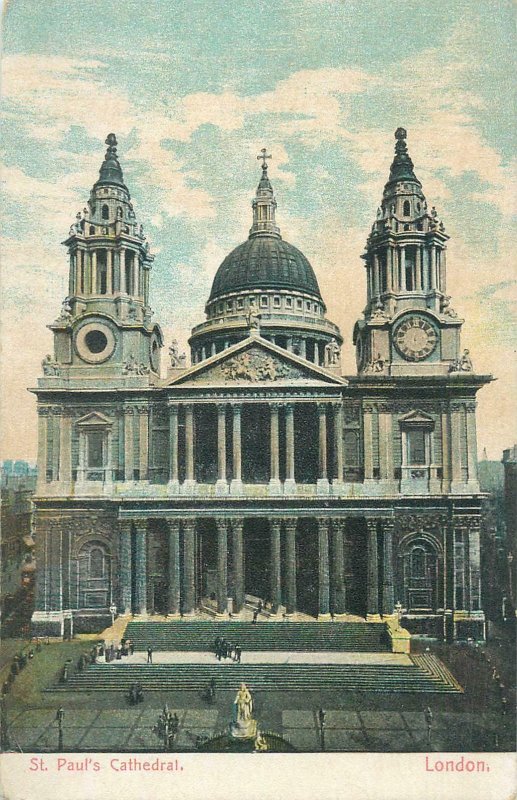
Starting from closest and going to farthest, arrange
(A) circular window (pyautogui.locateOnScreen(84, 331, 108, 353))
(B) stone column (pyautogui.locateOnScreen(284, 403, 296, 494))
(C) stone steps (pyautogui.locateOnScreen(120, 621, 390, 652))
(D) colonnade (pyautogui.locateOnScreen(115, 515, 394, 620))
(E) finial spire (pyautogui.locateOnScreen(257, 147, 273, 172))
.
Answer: (E) finial spire (pyautogui.locateOnScreen(257, 147, 273, 172)), (C) stone steps (pyautogui.locateOnScreen(120, 621, 390, 652)), (D) colonnade (pyautogui.locateOnScreen(115, 515, 394, 620)), (B) stone column (pyautogui.locateOnScreen(284, 403, 296, 494)), (A) circular window (pyautogui.locateOnScreen(84, 331, 108, 353))

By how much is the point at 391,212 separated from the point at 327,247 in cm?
252

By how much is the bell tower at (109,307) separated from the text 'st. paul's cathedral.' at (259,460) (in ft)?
0.14

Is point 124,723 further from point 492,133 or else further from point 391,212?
point 492,133

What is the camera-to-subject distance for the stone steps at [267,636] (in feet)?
51.1

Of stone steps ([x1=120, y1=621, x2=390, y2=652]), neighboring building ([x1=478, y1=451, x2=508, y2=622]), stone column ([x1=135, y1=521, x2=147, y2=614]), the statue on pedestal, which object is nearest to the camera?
the statue on pedestal

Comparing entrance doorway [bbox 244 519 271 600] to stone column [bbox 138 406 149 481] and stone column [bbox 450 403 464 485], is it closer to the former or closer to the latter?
stone column [bbox 138 406 149 481]

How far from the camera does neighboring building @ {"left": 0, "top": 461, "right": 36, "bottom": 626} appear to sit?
47.6 ft

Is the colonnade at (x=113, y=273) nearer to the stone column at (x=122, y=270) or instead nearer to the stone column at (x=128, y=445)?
the stone column at (x=122, y=270)

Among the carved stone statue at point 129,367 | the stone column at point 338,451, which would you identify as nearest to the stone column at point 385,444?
the stone column at point 338,451

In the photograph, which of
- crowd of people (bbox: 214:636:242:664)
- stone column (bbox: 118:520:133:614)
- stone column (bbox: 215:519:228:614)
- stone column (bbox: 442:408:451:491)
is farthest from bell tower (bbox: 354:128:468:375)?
crowd of people (bbox: 214:636:242:664)

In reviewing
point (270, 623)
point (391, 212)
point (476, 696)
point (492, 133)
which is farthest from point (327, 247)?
point (476, 696)

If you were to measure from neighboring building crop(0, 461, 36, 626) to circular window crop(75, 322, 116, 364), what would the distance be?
3422mm

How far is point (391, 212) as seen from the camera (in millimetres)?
16422

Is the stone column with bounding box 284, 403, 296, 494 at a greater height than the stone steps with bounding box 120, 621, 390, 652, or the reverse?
the stone column with bounding box 284, 403, 296, 494
